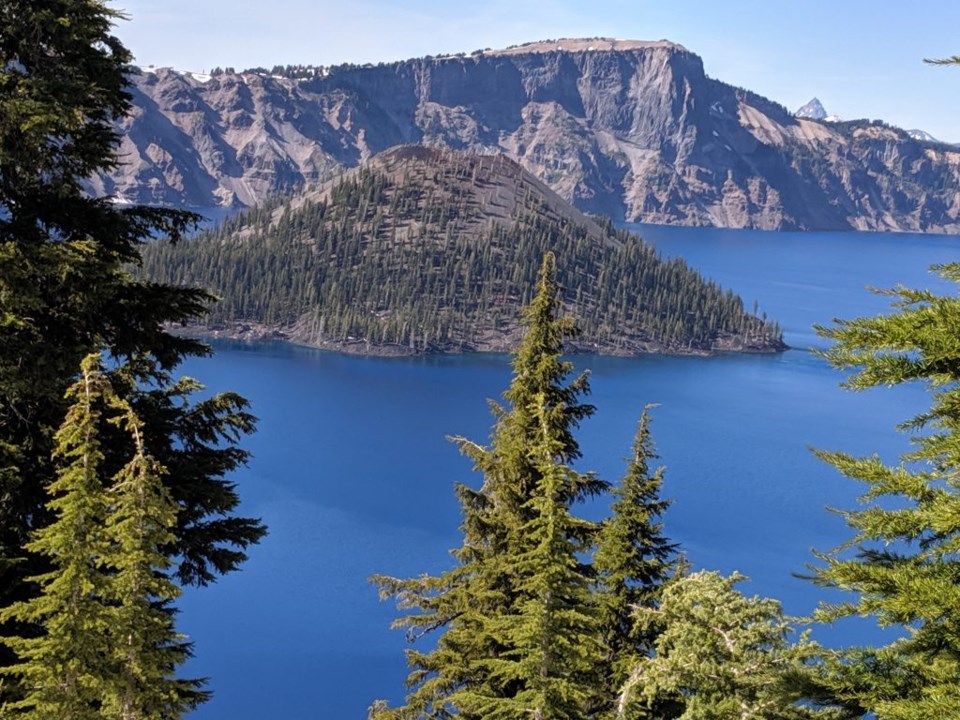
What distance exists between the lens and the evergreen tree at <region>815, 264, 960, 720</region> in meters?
7.57

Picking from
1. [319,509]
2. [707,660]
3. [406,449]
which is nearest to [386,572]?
[319,509]

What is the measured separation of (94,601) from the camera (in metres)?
10.8

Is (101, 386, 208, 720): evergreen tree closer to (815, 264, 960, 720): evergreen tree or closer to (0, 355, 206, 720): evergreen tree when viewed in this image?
(0, 355, 206, 720): evergreen tree

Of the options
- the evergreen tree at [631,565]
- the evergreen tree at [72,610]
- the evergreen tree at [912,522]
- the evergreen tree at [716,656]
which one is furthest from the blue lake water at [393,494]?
the evergreen tree at [912,522]

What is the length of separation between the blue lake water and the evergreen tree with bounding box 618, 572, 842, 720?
32.7 metres

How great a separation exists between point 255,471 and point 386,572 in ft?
121

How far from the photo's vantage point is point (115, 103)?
1421 cm

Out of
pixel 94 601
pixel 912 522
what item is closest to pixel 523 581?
pixel 94 601

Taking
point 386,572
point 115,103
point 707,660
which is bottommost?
point 386,572

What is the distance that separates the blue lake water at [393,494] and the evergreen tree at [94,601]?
123 feet

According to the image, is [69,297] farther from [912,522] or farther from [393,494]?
[393,494]

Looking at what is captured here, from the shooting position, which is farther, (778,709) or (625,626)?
(625,626)

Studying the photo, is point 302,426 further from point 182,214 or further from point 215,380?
point 182,214

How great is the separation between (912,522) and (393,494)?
106095 millimetres
